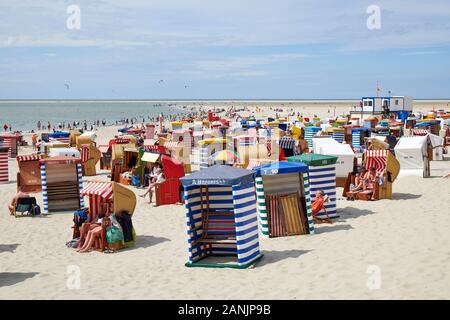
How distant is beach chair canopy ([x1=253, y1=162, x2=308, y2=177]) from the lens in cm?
1049

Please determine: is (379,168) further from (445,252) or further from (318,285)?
(318,285)

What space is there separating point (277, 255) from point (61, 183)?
7.59 meters

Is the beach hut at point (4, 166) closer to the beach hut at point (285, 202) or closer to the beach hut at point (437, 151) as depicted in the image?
the beach hut at point (285, 202)

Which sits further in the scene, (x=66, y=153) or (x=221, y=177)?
(x=66, y=153)

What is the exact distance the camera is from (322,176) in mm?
12500

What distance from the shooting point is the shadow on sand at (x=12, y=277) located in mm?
8547

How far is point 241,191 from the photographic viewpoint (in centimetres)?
878

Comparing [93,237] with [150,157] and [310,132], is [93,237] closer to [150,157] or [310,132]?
[150,157]

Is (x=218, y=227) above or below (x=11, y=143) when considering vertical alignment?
below

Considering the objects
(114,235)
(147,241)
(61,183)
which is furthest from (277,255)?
(61,183)

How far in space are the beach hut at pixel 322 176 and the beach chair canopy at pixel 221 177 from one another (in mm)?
3621

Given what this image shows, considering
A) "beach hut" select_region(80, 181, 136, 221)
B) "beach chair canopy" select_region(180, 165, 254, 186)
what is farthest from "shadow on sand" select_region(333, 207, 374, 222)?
"beach hut" select_region(80, 181, 136, 221)

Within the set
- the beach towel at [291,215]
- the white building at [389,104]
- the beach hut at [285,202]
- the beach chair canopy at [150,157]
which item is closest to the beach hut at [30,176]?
the beach chair canopy at [150,157]
